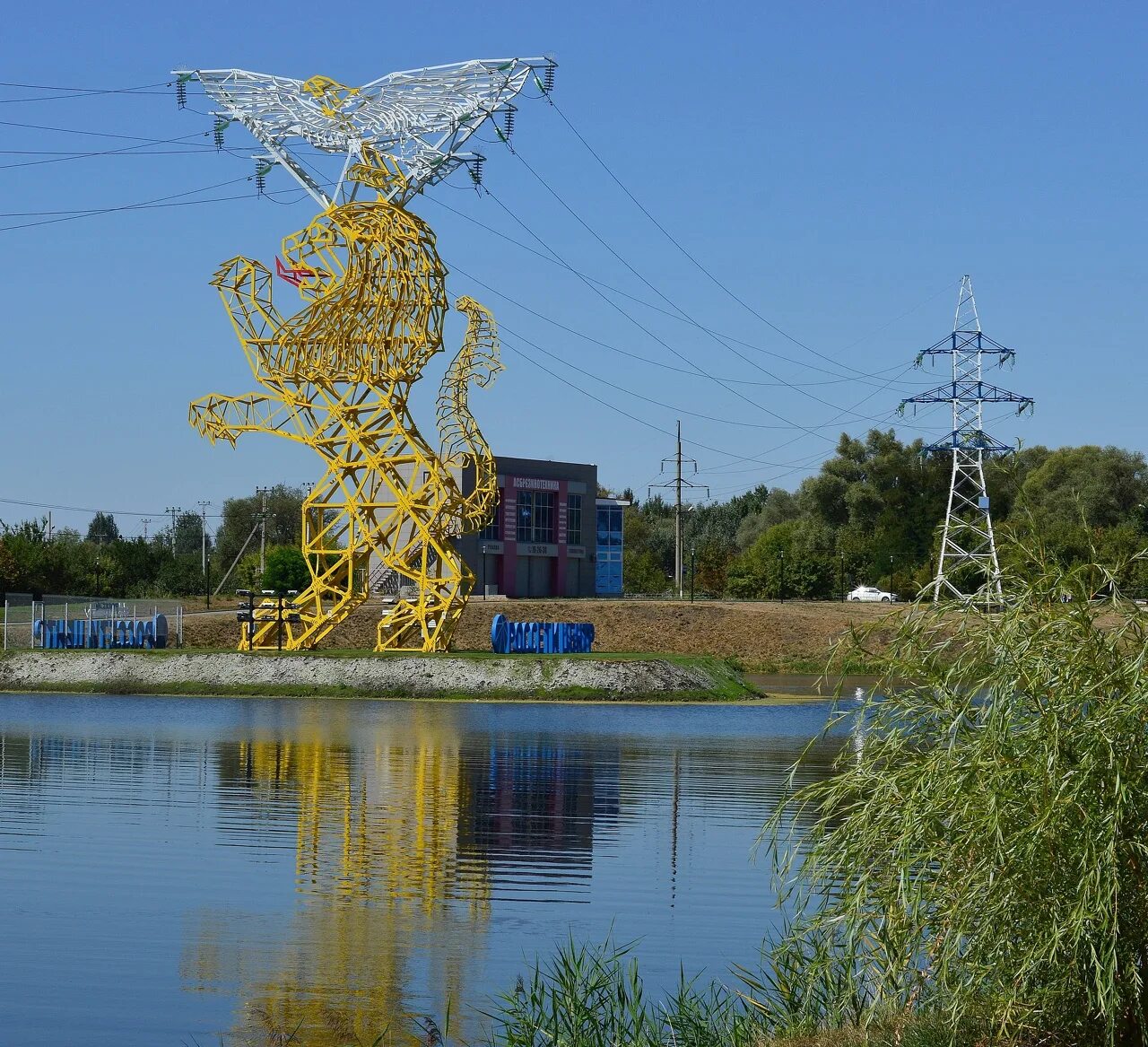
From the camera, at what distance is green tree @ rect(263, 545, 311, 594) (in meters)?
77.8

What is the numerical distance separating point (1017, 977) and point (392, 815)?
12018mm

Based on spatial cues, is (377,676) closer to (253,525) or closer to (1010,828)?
(1010,828)

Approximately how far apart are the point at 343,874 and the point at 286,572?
6422 cm

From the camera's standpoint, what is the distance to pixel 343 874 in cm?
1530

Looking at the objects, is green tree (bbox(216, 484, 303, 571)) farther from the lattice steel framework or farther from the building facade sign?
the lattice steel framework

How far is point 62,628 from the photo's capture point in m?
51.9

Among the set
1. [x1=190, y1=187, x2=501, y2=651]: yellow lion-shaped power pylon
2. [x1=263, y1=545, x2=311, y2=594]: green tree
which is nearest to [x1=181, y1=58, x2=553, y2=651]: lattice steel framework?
[x1=190, y1=187, x2=501, y2=651]: yellow lion-shaped power pylon

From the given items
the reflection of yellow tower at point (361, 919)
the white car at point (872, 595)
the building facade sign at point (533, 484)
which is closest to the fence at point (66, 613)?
the building facade sign at point (533, 484)

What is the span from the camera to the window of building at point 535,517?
9119 cm

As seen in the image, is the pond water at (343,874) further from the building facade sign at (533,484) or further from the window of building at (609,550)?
the window of building at (609,550)

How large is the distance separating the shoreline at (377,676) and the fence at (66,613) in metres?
4.74

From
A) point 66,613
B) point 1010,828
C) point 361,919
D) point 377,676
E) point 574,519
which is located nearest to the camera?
point 1010,828

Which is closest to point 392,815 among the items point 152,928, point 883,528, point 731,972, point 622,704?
point 152,928

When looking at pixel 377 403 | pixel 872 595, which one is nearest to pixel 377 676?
pixel 377 403
